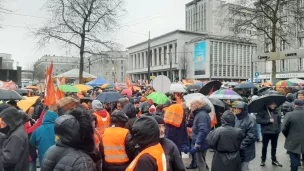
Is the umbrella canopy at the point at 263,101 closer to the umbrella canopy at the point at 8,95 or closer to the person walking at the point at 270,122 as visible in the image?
the person walking at the point at 270,122

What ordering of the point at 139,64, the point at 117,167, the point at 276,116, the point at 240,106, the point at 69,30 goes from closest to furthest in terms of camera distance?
the point at 117,167, the point at 240,106, the point at 276,116, the point at 69,30, the point at 139,64

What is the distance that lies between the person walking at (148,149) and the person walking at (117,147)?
1.12 m

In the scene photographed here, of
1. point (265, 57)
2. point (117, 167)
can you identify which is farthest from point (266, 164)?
point (265, 57)

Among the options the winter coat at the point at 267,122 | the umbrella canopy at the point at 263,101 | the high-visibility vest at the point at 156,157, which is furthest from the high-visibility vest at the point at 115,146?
the winter coat at the point at 267,122

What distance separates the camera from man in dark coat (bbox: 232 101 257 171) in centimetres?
570

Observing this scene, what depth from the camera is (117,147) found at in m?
3.98

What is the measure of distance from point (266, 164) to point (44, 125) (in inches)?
215

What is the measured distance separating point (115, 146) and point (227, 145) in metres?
1.84

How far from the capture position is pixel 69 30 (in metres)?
24.1

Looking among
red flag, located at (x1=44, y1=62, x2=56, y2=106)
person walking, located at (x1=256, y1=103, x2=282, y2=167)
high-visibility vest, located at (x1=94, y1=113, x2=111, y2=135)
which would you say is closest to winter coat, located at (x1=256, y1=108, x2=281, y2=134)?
person walking, located at (x1=256, y1=103, x2=282, y2=167)

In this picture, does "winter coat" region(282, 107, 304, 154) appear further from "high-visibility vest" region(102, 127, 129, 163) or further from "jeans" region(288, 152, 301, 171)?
"high-visibility vest" region(102, 127, 129, 163)

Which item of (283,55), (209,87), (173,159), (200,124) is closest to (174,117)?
(200,124)

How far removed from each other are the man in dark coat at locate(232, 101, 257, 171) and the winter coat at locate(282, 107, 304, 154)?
103 centimetres

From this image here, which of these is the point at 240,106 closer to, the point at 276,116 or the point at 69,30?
the point at 276,116
